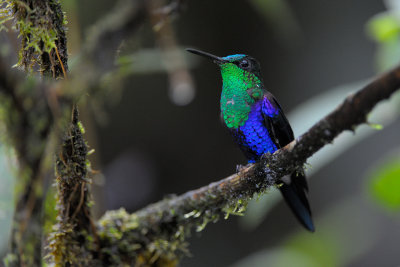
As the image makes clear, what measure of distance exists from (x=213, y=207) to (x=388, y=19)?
1347 millimetres

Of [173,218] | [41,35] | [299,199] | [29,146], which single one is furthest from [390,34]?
[29,146]

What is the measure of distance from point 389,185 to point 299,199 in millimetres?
708

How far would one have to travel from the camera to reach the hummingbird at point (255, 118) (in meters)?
2.69

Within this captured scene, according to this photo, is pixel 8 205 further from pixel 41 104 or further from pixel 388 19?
pixel 388 19

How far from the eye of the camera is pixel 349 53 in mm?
5227

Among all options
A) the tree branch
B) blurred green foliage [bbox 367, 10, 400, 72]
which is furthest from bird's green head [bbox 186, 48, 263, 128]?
the tree branch

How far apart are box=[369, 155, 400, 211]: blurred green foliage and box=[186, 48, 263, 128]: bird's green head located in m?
0.88

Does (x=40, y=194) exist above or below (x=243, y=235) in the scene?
below

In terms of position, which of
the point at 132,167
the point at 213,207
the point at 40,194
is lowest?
the point at 40,194

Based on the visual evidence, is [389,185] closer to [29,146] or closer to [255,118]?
[255,118]

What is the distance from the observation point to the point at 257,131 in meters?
2.74

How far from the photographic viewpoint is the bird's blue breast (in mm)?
2712

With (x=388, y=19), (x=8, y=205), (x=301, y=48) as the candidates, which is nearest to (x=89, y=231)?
(x=8, y=205)

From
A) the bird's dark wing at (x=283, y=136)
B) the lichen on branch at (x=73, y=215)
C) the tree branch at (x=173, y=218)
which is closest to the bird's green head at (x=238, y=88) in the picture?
the bird's dark wing at (x=283, y=136)
